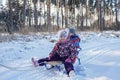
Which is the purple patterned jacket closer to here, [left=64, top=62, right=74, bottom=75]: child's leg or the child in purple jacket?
the child in purple jacket

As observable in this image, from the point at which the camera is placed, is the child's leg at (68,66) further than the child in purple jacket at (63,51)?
No

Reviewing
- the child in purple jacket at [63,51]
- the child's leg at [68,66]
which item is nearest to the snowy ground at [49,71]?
the child's leg at [68,66]

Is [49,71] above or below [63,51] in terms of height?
below

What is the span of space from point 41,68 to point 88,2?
4314cm

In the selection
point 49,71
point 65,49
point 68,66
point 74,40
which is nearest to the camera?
point 68,66

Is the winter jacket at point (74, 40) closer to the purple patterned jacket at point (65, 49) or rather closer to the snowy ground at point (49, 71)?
the purple patterned jacket at point (65, 49)

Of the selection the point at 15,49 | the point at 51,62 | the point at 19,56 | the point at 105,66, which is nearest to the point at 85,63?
the point at 105,66

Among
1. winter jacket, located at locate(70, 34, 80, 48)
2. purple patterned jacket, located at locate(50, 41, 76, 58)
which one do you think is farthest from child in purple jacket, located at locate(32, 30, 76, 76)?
winter jacket, located at locate(70, 34, 80, 48)

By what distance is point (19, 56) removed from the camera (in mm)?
7879

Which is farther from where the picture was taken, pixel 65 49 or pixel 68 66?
pixel 65 49

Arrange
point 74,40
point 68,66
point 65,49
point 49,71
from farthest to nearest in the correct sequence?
1. point 74,40
2. point 65,49
3. point 49,71
4. point 68,66

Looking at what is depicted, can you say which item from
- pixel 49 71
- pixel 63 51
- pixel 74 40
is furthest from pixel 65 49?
pixel 49 71

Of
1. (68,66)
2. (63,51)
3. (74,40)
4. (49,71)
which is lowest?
(49,71)

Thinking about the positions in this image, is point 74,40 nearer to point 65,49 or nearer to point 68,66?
point 65,49
